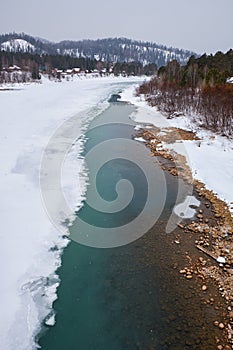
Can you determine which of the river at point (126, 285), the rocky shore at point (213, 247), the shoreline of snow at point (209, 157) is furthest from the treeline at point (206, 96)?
the river at point (126, 285)

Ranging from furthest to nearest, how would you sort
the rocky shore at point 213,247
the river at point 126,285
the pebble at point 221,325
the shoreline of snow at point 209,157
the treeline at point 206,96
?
the treeline at point 206,96, the shoreline of snow at point 209,157, the rocky shore at point 213,247, the pebble at point 221,325, the river at point 126,285

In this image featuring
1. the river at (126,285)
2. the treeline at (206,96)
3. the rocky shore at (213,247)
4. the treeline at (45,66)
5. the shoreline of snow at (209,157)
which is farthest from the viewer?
the treeline at (45,66)

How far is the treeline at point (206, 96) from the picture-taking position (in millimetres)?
16072

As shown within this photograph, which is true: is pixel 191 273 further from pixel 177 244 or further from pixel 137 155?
pixel 137 155

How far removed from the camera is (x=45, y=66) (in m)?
80.2

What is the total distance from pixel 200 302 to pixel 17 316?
3400 mm

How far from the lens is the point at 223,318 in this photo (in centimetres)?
477

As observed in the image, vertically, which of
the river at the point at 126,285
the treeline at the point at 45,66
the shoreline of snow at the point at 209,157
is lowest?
the river at the point at 126,285

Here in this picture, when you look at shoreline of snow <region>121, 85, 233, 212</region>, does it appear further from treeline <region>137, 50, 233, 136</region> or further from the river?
the river

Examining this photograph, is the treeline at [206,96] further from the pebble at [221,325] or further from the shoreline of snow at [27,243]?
the pebble at [221,325]

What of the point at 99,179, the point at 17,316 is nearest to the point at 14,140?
the point at 99,179

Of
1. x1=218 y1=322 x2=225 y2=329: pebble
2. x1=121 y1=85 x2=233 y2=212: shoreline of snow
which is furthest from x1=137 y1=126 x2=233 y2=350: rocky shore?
x1=121 y1=85 x2=233 y2=212: shoreline of snow

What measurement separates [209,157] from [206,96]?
24.3 ft

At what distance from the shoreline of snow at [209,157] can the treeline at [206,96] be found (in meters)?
0.86
